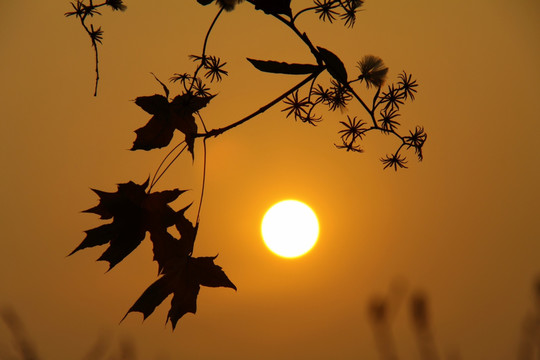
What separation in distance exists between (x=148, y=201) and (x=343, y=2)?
2.04 ft

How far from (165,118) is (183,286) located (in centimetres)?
38

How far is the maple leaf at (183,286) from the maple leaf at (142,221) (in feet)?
0.12

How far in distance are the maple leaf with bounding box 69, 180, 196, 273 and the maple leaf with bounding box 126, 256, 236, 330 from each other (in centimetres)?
4

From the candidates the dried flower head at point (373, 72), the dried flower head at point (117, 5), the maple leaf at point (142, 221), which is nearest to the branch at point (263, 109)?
the dried flower head at point (373, 72)

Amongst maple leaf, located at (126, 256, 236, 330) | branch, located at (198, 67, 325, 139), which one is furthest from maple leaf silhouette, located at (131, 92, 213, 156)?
maple leaf, located at (126, 256, 236, 330)

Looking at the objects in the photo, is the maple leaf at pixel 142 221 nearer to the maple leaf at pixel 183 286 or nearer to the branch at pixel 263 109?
the maple leaf at pixel 183 286

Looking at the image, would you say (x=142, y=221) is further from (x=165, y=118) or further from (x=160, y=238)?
(x=165, y=118)

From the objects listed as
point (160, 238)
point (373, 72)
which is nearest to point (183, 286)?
point (160, 238)

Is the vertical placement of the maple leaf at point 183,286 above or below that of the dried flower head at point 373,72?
below

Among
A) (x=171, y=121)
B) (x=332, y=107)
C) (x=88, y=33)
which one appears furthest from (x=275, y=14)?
(x=88, y=33)

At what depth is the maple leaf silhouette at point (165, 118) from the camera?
4.36 ft

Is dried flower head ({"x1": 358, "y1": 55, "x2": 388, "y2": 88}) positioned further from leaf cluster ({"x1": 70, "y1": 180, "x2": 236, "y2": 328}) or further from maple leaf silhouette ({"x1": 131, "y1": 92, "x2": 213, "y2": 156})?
leaf cluster ({"x1": 70, "y1": 180, "x2": 236, "y2": 328})

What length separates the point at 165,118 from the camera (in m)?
1.36

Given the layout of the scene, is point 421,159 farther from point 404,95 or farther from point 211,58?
point 211,58
